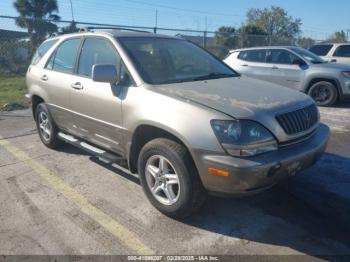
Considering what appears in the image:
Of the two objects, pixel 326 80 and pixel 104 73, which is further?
pixel 326 80

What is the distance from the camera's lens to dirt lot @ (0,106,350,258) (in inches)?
128

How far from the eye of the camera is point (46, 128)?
5.93m

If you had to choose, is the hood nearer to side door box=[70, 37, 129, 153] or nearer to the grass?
side door box=[70, 37, 129, 153]

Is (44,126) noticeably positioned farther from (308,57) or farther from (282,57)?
(308,57)

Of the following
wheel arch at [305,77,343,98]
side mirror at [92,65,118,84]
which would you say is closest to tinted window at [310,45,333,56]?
wheel arch at [305,77,343,98]

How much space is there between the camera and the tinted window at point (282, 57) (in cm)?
980

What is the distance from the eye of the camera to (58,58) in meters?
5.34

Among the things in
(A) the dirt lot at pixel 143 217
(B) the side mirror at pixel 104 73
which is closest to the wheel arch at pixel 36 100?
(A) the dirt lot at pixel 143 217

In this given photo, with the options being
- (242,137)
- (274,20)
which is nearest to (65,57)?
(242,137)

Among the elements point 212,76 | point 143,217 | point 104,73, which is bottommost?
point 143,217

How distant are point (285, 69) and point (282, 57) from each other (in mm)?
402

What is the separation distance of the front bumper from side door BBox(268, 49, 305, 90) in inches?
264

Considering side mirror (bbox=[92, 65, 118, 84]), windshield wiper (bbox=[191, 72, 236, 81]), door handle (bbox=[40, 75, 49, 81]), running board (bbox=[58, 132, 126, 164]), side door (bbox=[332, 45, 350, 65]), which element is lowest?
running board (bbox=[58, 132, 126, 164])

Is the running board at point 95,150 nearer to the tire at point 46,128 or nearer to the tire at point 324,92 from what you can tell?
the tire at point 46,128
